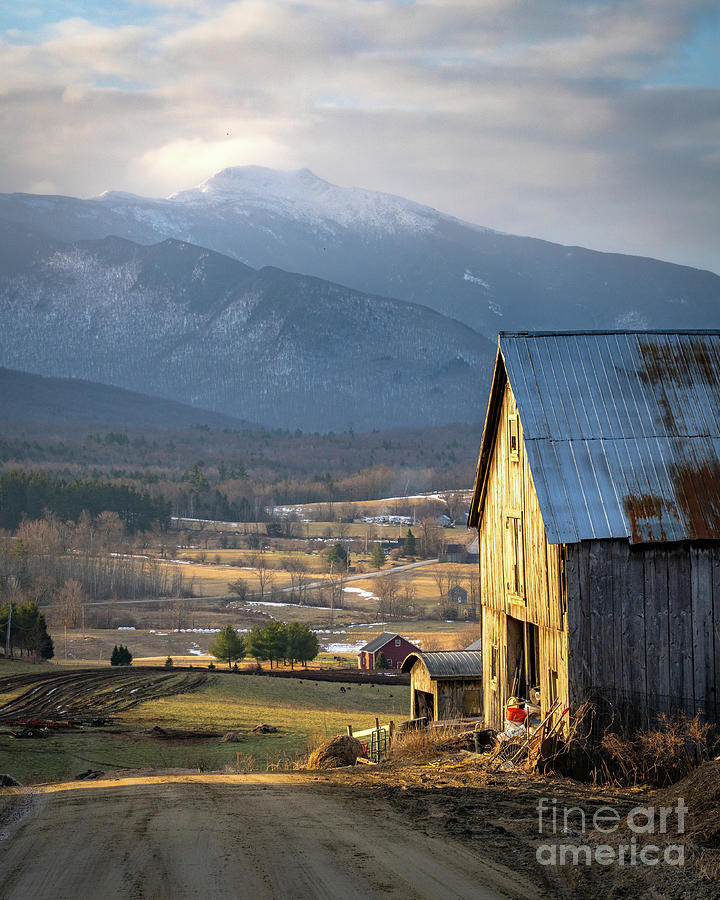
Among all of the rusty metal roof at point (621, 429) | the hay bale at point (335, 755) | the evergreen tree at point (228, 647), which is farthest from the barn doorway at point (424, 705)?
the evergreen tree at point (228, 647)

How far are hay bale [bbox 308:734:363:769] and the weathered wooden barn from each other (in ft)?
12.5

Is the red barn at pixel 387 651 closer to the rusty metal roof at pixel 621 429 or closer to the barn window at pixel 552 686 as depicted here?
the rusty metal roof at pixel 621 429

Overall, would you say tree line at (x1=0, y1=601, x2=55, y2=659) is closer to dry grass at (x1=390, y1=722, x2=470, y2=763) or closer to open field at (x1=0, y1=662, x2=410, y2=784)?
open field at (x1=0, y1=662, x2=410, y2=784)

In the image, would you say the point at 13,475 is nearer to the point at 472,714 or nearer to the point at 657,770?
the point at 472,714

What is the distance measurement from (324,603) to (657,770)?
382ft

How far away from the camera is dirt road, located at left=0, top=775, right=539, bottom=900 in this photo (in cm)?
930

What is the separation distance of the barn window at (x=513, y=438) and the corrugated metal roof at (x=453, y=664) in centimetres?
1213

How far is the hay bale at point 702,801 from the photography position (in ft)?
33.9

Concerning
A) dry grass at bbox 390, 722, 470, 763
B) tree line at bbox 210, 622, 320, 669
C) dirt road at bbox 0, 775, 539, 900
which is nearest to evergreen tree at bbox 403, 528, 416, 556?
tree line at bbox 210, 622, 320, 669

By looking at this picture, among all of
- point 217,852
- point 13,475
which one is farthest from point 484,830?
point 13,475

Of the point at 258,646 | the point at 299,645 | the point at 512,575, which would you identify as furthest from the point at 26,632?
the point at 512,575

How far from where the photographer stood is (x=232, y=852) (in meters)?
10.6

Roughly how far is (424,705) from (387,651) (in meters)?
50.3

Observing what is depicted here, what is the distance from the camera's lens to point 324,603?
429 ft
